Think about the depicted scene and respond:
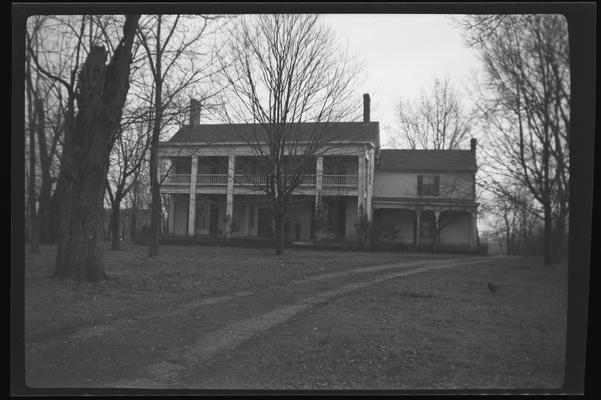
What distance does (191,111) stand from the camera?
12.4m

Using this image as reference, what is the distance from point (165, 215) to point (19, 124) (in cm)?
766

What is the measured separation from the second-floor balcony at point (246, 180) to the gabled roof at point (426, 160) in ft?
3.94

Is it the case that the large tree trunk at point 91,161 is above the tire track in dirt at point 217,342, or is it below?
above

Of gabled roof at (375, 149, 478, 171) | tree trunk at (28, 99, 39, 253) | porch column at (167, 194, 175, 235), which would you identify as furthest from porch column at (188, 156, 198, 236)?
gabled roof at (375, 149, 478, 171)

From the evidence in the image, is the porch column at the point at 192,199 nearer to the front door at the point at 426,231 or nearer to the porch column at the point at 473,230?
the porch column at the point at 473,230

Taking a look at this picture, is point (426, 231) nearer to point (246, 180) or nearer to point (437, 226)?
point (437, 226)

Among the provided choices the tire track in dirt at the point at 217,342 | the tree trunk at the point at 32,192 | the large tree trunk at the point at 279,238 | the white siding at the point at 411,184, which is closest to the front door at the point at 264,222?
the large tree trunk at the point at 279,238

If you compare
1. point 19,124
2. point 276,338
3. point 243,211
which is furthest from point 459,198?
point 19,124

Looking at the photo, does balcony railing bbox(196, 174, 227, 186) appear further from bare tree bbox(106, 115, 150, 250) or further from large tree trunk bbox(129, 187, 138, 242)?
large tree trunk bbox(129, 187, 138, 242)

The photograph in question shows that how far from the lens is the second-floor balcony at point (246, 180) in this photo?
36.4 ft

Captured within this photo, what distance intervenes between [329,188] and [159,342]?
36.9 feet

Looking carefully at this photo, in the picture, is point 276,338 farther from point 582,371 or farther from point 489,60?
point 489,60

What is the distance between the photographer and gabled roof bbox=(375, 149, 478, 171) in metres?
13.0

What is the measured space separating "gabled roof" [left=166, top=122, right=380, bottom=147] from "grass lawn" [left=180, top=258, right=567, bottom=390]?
6.08m
